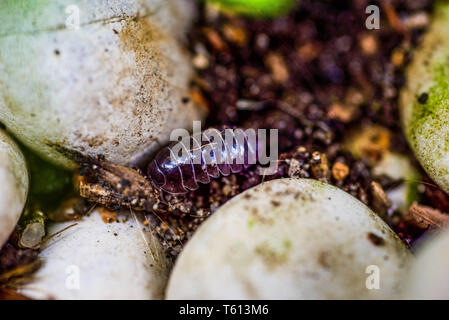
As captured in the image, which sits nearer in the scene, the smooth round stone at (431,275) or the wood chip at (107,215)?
the smooth round stone at (431,275)

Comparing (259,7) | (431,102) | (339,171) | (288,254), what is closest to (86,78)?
(288,254)

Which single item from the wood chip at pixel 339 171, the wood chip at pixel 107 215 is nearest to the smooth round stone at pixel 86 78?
the wood chip at pixel 107 215

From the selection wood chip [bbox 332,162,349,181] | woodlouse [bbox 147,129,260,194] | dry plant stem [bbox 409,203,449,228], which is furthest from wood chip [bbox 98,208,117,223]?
dry plant stem [bbox 409,203,449,228]

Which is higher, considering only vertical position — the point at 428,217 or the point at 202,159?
the point at 202,159

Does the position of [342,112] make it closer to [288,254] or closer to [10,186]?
[288,254]

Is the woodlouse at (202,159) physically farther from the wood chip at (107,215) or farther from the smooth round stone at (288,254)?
the smooth round stone at (288,254)
